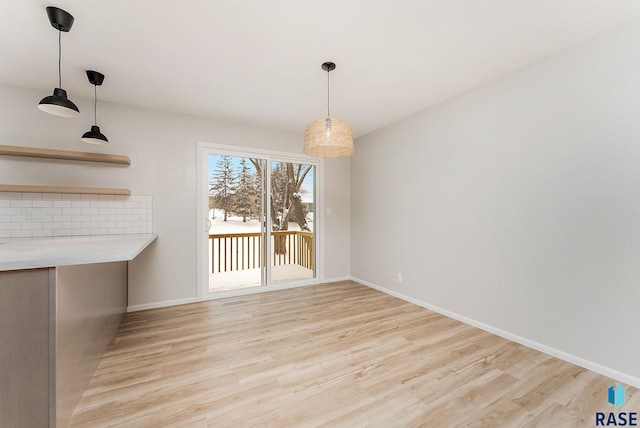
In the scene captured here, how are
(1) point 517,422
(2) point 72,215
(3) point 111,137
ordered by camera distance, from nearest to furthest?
(1) point 517,422 → (2) point 72,215 → (3) point 111,137

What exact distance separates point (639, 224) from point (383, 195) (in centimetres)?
260

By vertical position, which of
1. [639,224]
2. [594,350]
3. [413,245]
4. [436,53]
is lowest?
[594,350]

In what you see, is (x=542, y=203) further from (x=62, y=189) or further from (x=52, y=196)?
(x=52, y=196)

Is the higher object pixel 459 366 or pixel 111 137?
pixel 111 137

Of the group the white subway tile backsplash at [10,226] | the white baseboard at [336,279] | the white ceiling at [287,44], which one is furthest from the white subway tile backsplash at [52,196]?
the white baseboard at [336,279]

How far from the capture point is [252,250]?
471 centimetres

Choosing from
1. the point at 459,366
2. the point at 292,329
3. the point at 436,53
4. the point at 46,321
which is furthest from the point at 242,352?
the point at 436,53

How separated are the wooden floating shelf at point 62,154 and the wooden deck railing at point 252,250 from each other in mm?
1735

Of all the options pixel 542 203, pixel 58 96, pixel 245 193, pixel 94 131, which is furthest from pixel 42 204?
pixel 542 203

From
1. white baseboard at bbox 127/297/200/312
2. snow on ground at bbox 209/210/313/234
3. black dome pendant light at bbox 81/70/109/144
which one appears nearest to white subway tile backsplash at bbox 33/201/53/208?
black dome pendant light at bbox 81/70/109/144

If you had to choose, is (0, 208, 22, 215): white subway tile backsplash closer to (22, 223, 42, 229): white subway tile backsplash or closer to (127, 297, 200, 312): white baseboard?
(22, 223, 42, 229): white subway tile backsplash

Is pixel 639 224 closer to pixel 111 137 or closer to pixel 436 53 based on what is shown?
pixel 436 53

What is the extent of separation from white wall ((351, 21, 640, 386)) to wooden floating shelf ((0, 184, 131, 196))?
3.71 m

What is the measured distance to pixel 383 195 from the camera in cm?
407
